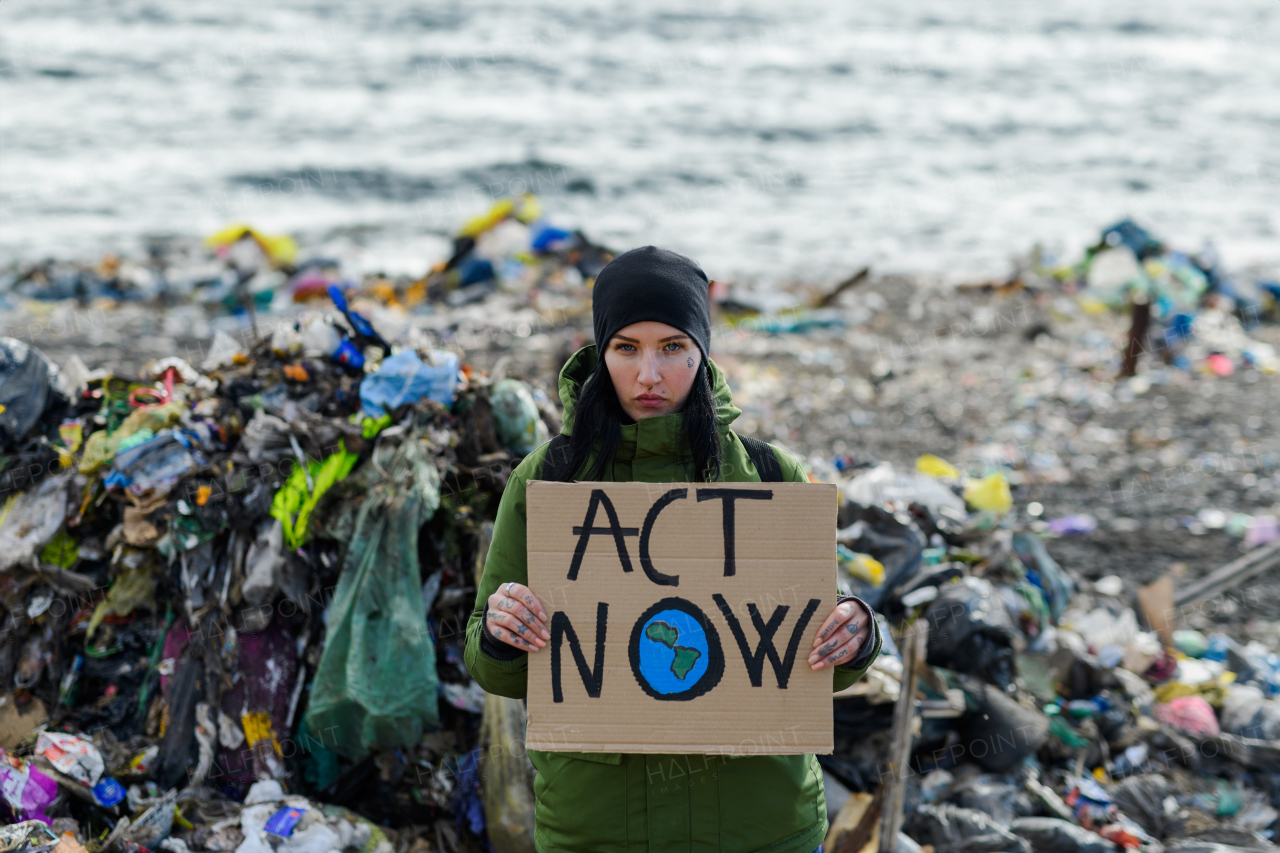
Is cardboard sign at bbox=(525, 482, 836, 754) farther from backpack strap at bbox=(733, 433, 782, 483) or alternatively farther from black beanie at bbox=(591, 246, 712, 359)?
black beanie at bbox=(591, 246, 712, 359)

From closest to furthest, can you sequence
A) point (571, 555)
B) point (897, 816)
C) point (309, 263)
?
point (571, 555) < point (897, 816) < point (309, 263)

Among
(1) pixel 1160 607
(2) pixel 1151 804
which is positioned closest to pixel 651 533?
(2) pixel 1151 804

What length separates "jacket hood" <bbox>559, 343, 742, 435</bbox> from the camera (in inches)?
71.4

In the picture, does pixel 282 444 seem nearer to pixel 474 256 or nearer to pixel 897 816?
pixel 897 816

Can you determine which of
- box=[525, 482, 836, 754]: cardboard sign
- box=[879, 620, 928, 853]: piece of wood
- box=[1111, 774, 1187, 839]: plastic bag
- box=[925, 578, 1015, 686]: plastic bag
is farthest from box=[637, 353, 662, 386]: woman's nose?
box=[1111, 774, 1187, 839]: plastic bag

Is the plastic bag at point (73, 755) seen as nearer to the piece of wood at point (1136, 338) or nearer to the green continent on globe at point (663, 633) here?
the green continent on globe at point (663, 633)

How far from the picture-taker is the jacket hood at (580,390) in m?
1.81

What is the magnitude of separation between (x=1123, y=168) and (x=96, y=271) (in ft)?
60.8

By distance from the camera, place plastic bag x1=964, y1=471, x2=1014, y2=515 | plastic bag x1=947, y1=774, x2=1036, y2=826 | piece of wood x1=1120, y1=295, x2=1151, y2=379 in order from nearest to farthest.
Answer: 1. plastic bag x1=947, y1=774, x2=1036, y2=826
2. plastic bag x1=964, y1=471, x2=1014, y2=515
3. piece of wood x1=1120, y1=295, x2=1151, y2=379

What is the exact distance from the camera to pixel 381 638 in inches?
117

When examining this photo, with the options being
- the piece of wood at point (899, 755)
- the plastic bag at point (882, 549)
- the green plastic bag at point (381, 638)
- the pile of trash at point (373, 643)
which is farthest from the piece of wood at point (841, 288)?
the green plastic bag at point (381, 638)

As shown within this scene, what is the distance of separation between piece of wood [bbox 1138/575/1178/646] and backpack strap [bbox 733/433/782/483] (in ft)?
11.0

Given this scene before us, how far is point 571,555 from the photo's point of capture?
1803 millimetres

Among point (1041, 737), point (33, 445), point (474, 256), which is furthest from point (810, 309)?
point (33, 445)
